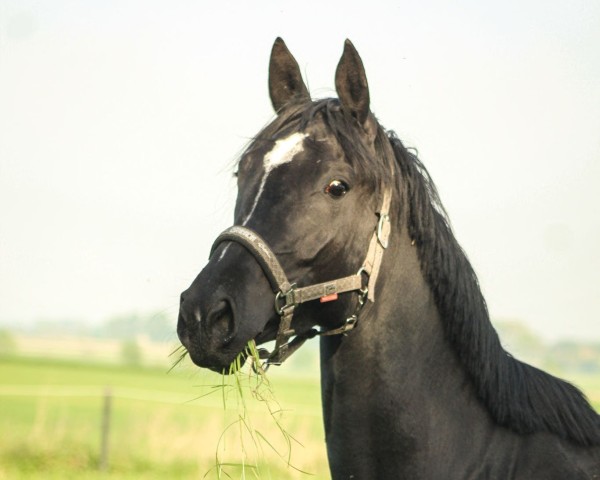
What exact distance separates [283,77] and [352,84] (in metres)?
0.49

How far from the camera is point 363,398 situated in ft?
12.8

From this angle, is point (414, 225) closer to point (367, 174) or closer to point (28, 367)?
point (367, 174)

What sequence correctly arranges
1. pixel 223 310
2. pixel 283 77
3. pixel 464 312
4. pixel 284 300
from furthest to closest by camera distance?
pixel 283 77, pixel 464 312, pixel 284 300, pixel 223 310

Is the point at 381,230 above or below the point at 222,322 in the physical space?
above

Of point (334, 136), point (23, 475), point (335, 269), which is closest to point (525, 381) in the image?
point (335, 269)

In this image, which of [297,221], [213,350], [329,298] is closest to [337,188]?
[297,221]

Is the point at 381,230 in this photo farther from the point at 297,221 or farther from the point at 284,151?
the point at 284,151

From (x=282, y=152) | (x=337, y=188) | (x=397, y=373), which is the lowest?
(x=397, y=373)

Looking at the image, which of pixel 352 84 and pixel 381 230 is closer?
pixel 381 230

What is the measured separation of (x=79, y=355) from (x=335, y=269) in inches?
3774

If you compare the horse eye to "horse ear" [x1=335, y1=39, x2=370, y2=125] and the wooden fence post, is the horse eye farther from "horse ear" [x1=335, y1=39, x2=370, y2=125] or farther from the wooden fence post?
the wooden fence post

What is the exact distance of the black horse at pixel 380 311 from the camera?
3.75 meters

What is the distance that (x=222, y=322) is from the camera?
3420mm

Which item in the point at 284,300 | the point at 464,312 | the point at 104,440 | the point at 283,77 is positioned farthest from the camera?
the point at 104,440
